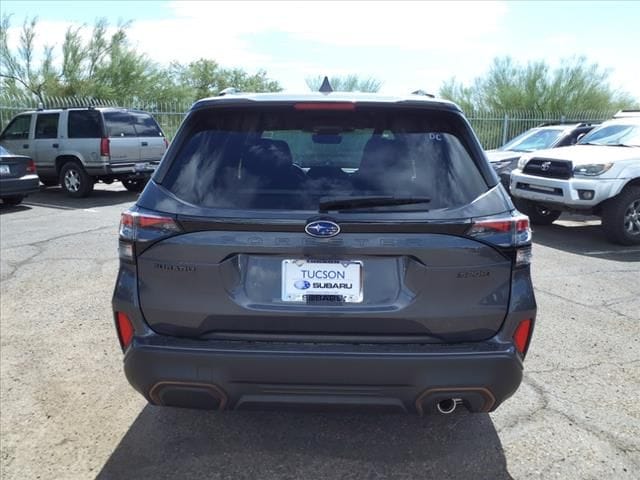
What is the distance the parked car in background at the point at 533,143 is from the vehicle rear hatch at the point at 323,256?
9.01m

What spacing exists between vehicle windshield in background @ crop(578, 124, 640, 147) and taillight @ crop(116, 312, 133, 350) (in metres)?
8.56

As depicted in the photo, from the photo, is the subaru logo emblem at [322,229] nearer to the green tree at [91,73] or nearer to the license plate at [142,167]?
the license plate at [142,167]

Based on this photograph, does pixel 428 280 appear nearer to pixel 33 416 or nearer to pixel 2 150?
pixel 33 416

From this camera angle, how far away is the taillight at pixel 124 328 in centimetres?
250

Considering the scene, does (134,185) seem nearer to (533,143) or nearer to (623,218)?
(533,143)

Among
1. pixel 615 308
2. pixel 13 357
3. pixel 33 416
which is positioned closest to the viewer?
pixel 33 416

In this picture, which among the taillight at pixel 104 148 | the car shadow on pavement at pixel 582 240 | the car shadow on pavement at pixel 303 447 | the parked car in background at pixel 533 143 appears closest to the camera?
the car shadow on pavement at pixel 303 447

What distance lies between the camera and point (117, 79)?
27.0 m

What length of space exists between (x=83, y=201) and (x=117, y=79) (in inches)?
650

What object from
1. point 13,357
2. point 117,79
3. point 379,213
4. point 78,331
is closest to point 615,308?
point 379,213

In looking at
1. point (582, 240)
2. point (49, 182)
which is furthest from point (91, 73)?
point (582, 240)

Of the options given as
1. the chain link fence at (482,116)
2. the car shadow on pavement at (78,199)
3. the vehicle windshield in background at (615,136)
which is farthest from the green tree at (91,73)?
the vehicle windshield in background at (615,136)

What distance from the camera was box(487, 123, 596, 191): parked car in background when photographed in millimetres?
11141

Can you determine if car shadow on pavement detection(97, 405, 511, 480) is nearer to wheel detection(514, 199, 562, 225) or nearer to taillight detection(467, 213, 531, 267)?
taillight detection(467, 213, 531, 267)
